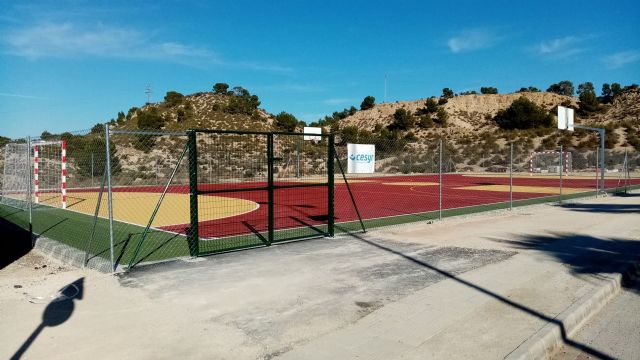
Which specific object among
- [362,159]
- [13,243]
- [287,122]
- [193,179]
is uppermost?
[287,122]

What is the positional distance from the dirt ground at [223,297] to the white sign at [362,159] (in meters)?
5.45

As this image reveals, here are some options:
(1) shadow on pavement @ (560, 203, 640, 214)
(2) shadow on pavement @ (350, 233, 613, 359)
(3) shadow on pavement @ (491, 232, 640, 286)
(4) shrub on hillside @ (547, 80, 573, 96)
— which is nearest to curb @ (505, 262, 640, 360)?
(2) shadow on pavement @ (350, 233, 613, 359)

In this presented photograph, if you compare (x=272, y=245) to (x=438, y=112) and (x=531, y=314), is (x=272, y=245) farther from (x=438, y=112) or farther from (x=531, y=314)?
(x=438, y=112)

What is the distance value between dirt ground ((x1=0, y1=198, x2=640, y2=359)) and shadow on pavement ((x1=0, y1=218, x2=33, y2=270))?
0.26m

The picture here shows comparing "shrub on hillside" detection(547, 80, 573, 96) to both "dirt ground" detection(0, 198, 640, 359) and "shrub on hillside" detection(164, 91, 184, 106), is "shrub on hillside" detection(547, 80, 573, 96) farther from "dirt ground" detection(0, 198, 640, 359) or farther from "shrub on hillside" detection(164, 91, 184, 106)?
"dirt ground" detection(0, 198, 640, 359)

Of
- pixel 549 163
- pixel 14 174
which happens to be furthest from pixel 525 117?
pixel 14 174

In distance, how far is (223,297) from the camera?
671 centimetres

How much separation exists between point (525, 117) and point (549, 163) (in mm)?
35424

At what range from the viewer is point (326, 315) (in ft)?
19.6

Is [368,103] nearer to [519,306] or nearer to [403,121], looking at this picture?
[403,121]

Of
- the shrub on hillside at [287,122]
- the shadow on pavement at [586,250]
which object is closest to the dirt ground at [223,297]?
the shadow on pavement at [586,250]

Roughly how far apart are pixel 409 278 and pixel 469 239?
4.21m

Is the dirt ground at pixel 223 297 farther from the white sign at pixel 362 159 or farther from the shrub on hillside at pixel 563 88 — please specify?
the shrub on hillside at pixel 563 88

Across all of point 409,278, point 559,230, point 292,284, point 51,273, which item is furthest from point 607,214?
point 51,273
